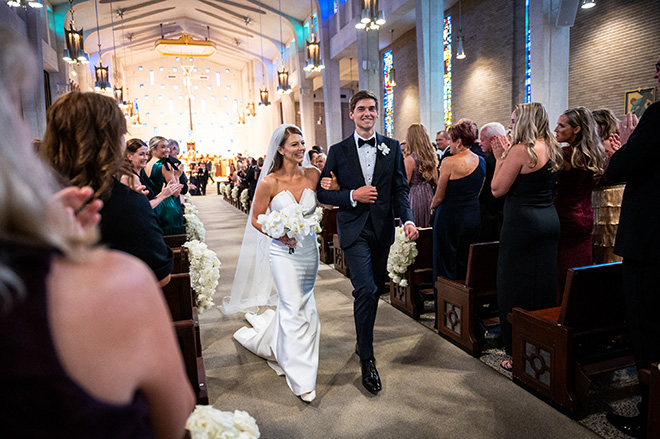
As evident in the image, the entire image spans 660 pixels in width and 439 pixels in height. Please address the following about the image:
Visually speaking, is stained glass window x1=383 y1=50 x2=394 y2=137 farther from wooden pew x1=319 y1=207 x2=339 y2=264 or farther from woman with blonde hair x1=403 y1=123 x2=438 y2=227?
woman with blonde hair x1=403 y1=123 x2=438 y2=227

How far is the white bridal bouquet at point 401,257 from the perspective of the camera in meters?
4.77

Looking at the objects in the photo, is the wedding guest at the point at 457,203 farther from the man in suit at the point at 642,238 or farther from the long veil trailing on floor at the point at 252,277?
the man in suit at the point at 642,238

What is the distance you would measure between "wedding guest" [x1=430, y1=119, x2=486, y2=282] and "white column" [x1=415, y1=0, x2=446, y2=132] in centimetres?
755

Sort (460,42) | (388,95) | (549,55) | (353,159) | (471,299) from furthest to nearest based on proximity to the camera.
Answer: (388,95) < (460,42) < (549,55) < (471,299) < (353,159)

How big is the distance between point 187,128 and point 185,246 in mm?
33349

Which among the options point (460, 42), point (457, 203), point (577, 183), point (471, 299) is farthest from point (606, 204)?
point (460, 42)

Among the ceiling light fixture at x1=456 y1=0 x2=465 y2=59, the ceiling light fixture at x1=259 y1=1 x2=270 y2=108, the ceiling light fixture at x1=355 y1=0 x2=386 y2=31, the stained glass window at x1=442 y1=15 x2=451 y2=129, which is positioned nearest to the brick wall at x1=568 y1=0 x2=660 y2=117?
the ceiling light fixture at x1=456 y1=0 x2=465 y2=59

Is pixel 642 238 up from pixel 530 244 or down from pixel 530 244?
up

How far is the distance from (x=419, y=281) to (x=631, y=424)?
2.45m

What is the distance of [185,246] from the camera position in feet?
14.0

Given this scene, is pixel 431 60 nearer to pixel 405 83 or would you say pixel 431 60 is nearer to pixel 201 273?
pixel 405 83

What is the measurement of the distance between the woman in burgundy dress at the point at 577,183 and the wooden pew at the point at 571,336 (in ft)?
2.22

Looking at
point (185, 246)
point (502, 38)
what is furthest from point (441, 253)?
point (502, 38)

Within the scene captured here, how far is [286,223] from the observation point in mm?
3281
